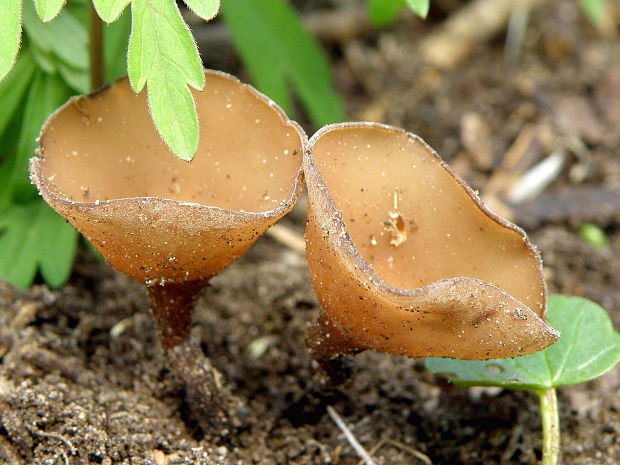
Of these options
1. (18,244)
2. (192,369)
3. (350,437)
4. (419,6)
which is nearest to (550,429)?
(350,437)

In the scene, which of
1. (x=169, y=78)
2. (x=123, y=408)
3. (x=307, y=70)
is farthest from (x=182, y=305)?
(x=307, y=70)

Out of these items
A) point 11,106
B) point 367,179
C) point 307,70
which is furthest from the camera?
point 307,70

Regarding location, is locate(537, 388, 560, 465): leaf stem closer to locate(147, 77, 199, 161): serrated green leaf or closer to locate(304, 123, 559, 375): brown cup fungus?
locate(304, 123, 559, 375): brown cup fungus

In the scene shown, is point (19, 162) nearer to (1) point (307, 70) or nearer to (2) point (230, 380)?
(2) point (230, 380)

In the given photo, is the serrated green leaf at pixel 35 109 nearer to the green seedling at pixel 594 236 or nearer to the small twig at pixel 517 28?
the green seedling at pixel 594 236

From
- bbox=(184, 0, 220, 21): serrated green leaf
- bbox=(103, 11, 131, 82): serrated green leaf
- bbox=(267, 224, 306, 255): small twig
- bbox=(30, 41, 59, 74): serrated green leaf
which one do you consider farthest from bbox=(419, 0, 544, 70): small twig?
bbox=(184, 0, 220, 21): serrated green leaf

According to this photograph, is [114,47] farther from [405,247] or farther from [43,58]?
[405,247]

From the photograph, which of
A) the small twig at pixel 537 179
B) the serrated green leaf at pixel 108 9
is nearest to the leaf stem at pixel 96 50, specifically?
the serrated green leaf at pixel 108 9
